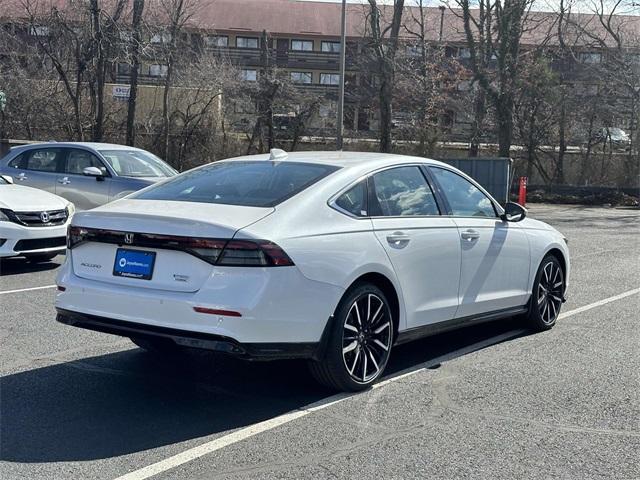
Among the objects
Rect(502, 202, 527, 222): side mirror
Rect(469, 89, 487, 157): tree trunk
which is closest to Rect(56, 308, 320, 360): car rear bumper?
Rect(502, 202, 527, 222): side mirror

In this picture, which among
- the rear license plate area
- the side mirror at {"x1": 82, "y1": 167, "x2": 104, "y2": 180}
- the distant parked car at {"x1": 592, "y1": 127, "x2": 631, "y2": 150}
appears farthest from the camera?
the distant parked car at {"x1": 592, "y1": 127, "x2": 631, "y2": 150}

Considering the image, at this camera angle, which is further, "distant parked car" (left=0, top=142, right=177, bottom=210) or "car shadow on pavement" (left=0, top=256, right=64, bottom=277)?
"distant parked car" (left=0, top=142, right=177, bottom=210)

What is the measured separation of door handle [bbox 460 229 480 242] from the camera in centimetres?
618

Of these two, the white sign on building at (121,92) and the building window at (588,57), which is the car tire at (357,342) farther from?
the building window at (588,57)

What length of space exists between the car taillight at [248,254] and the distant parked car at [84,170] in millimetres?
8350

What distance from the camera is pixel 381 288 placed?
545 centimetres

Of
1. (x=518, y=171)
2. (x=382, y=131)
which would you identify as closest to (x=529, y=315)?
(x=382, y=131)

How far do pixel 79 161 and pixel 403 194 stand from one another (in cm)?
859

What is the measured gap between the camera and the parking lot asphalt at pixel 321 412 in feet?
13.5

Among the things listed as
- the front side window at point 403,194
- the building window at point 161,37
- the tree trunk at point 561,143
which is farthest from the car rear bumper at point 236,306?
the tree trunk at point 561,143

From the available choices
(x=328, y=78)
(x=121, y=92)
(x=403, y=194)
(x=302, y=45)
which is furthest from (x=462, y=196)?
(x=302, y=45)

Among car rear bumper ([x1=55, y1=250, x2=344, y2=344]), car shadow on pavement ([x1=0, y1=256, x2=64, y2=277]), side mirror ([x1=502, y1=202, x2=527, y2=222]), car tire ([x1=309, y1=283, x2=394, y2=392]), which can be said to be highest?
side mirror ([x1=502, y1=202, x2=527, y2=222])

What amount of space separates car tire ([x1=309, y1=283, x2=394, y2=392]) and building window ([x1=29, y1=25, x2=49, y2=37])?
29482 millimetres

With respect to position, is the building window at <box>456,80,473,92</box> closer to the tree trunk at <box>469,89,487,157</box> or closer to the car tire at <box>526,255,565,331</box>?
the tree trunk at <box>469,89,487,157</box>
